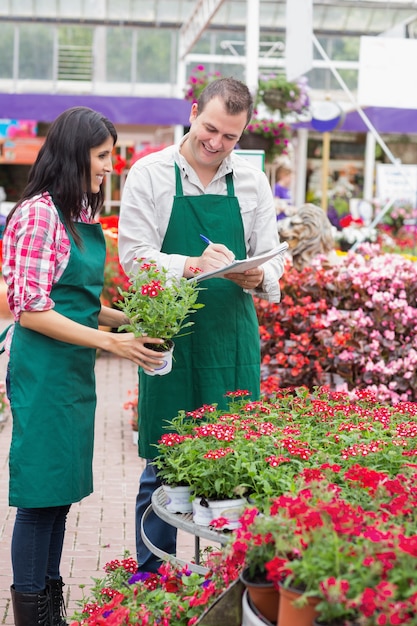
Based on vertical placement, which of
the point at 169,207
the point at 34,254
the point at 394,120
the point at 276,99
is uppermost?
the point at 276,99

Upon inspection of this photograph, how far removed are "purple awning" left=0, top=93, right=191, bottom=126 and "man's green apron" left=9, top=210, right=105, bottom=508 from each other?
15419 mm

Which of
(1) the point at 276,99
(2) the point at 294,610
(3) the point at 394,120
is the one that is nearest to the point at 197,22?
(3) the point at 394,120

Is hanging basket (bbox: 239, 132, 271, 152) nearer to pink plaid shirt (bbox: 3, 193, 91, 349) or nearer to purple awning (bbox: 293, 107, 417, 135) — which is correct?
pink plaid shirt (bbox: 3, 193, 91, 349)

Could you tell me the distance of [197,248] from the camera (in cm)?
320

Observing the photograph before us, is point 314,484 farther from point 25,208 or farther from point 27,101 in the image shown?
point 27,101

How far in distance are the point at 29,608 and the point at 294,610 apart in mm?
1375

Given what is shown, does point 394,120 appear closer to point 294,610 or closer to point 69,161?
point 69,161

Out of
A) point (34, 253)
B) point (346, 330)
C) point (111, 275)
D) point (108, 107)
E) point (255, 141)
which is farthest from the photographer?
point (108, 107)

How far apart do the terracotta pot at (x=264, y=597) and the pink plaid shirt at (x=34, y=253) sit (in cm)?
110

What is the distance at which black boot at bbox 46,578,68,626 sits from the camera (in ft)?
10.0

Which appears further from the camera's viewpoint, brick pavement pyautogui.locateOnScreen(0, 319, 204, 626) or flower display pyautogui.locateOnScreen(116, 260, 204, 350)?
brick pavement pyautogui.locateOnScreen(0, 319, 204, 626)

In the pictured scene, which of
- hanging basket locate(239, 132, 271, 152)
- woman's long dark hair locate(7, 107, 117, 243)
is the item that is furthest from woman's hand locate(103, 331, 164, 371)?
hanging basket locate(239, 132, 271, 152)

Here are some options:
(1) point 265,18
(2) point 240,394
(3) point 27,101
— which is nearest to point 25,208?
(2) point 240,394

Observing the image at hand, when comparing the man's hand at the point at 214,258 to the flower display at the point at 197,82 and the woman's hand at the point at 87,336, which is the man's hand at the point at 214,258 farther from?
the flower display at the point at 197,82
